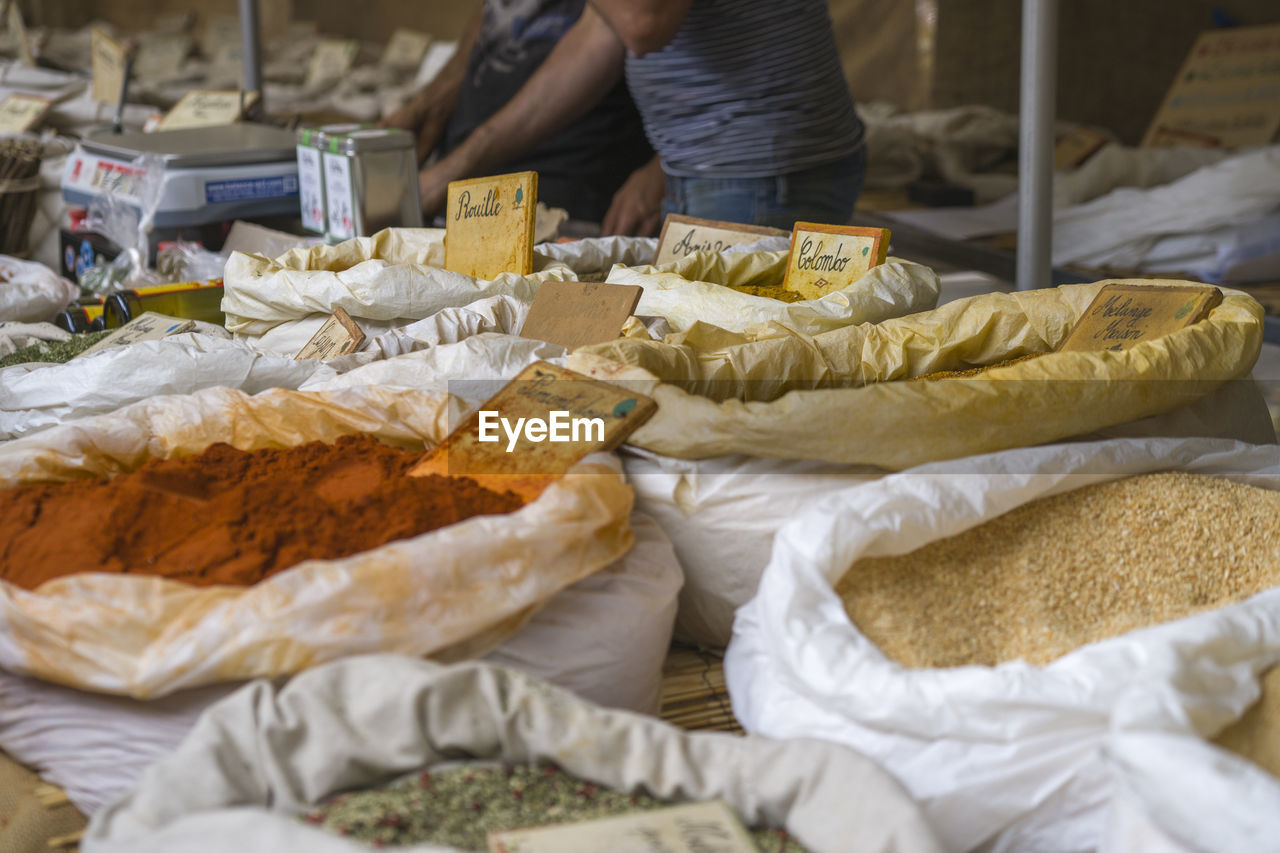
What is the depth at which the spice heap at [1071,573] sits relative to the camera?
0.76 meters

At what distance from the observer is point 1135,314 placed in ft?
3.62

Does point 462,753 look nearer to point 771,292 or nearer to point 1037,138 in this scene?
point 771,292

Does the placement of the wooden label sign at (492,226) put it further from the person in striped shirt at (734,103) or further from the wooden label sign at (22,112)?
the wooden label sign at (22,112)

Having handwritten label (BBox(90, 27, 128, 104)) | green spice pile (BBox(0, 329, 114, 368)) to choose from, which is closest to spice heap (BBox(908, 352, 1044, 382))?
green spice pile (BBox(0, 329, 114, 368))

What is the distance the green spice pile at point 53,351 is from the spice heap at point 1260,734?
1.30 meters

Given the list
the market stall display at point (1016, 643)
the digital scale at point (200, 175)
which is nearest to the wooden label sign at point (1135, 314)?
the market stall display at point (1016, 643)

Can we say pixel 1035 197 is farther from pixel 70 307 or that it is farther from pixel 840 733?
pixel 70 307

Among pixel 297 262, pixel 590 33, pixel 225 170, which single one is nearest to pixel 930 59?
pixel 590 33

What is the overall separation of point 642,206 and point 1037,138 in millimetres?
774

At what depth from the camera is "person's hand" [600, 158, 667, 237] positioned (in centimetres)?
216

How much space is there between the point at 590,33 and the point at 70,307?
0.98 m

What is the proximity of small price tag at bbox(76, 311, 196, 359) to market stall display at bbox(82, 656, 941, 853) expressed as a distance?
82 cm

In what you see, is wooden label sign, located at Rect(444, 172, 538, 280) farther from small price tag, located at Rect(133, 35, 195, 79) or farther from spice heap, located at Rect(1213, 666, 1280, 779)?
small price tag, located at Rect(133, 35, 195, 79)

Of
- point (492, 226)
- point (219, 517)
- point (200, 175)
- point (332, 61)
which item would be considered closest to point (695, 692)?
point (219, 517)
